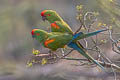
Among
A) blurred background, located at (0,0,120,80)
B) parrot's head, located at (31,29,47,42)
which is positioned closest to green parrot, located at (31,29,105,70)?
Answer: parrot's head, located at (31,29,47,42)

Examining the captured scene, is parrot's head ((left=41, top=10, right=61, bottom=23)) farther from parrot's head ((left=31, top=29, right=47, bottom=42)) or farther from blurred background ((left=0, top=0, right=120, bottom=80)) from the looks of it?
blurred background ((left=0, top=0, right=120, bottom=80))

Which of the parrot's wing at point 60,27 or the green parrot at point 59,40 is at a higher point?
the parrot's wing at point 60,27

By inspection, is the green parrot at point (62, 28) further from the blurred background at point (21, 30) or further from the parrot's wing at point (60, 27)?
the blurred background at point (21, 30)

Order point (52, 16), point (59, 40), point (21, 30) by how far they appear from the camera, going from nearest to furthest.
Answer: point (59, 40), point (52, 16), point (21, 30)

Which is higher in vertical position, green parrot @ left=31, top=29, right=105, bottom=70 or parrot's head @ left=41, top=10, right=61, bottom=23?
parrot's head @ left=41, top=10, right=61, bottom=23

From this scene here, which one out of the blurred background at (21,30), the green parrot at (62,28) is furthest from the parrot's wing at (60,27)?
the blurred background at (21,30)

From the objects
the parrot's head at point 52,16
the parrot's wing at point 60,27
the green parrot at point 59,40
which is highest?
the parrot's head at point 52,16

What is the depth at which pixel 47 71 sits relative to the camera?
2.37m

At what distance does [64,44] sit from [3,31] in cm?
197

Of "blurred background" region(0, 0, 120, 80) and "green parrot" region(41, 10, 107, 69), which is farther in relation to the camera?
"blurred background" region(0, 0, 120, 80)

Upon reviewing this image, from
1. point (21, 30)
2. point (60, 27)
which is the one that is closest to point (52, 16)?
point (60, 27)

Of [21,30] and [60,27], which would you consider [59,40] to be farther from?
[21,30]

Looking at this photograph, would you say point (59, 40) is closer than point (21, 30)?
Yes

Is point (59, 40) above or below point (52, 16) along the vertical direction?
below
